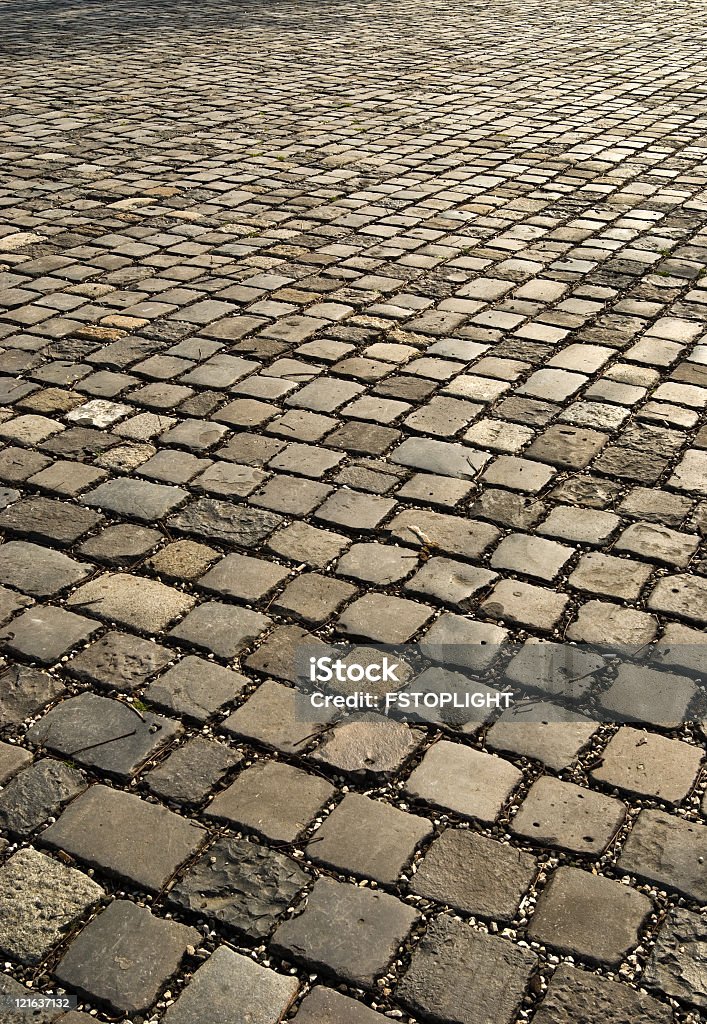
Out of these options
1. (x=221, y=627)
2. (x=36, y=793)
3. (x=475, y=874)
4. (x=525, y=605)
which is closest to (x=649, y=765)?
(x=475, y=874)

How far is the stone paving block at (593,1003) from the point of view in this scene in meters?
2.20

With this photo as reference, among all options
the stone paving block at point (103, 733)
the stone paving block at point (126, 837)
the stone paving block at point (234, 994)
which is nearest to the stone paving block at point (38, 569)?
the stone paving block at point (103, 733)

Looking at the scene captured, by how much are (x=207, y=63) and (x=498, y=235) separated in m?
6.89

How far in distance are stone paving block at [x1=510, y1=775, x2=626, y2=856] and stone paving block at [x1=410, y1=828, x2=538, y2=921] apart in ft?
0.26

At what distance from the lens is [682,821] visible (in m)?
2.63

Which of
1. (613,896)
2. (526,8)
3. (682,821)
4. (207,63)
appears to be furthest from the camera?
(526,8)

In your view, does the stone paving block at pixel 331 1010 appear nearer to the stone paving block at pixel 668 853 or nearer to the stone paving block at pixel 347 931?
the stone paving block at pixel 347 931

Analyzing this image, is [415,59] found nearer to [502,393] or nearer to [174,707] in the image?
[502,393]

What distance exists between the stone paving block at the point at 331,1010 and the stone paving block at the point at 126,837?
0.46 m

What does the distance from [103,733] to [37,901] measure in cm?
55

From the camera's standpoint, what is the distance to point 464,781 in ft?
9.05

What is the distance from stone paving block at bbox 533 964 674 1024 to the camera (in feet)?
7.20

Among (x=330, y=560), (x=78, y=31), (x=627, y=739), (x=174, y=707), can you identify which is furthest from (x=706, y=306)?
(x=78, y=31)

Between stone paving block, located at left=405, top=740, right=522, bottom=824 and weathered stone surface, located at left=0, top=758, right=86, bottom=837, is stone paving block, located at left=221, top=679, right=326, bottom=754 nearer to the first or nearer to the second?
stone paving block, located at left=405, top=740, right=522, bottom=824
